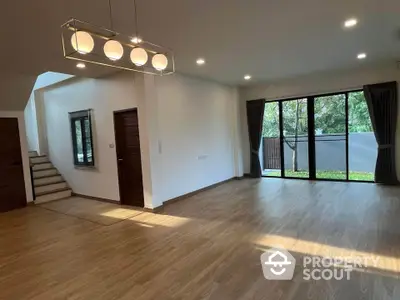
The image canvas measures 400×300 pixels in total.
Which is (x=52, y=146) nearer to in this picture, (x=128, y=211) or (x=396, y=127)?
(x=128, y=211)

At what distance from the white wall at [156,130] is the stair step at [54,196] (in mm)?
236

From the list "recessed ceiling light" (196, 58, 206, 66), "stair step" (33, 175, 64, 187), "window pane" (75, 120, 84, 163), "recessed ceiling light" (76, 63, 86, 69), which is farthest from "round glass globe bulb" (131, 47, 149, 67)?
"stair step" (33, 175, 64, 187)

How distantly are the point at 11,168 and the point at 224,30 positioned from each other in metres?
5.41

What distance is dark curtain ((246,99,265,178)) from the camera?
7515mm

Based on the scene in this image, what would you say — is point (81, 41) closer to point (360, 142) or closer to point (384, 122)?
point (384, 122)

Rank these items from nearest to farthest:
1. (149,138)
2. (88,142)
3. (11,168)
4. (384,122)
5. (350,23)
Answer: (350,23)
(149,138)
(11,168)
(384,122)
(88,142)

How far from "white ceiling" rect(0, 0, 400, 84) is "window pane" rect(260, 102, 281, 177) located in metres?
2.34

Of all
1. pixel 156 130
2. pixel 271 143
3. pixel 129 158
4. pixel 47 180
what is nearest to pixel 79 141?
pixel 47 180

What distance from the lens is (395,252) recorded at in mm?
2773

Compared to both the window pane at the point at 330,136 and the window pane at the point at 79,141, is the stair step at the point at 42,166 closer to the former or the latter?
the window pane at the point at 79,141

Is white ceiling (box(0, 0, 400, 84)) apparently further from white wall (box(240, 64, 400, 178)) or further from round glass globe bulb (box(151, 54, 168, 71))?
white wall (box(240, 64, 400, 178))

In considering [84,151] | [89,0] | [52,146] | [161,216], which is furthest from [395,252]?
[52,146]

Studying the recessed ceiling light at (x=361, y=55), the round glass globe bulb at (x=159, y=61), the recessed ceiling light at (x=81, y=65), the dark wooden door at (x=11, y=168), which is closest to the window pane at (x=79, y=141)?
the dark wooden door at (x=11, y=168)

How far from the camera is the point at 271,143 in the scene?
765 cm
